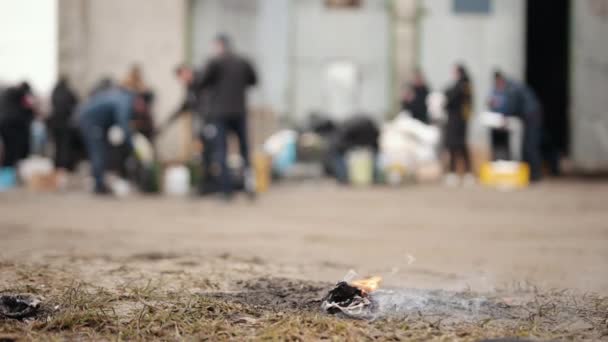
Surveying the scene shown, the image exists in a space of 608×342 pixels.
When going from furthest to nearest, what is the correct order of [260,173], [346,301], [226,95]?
[260,173], [226,95], [346,301]

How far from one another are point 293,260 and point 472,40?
1579 centimetres

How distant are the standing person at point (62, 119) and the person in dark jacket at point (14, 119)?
852 mm

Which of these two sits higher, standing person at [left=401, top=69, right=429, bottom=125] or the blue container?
standing person at [left=401, top=69, right=429, bottom=125]

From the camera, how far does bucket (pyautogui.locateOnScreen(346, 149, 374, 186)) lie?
51.8 feet

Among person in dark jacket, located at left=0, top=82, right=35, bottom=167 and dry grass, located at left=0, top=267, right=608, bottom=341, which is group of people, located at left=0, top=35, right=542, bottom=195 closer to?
person in dark jacket, located at left=0, top=82, right=35, bottom=167

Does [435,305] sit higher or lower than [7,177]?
higher

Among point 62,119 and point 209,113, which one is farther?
point 62,119

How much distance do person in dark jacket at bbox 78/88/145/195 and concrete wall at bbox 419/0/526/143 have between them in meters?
9.89

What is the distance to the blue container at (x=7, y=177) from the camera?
15012 millimetres

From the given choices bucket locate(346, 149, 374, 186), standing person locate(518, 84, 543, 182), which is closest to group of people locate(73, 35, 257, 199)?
bucket locate(346, 149, 374, 186)

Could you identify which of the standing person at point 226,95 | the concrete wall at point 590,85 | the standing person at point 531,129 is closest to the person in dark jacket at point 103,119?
the standing person at point 226,95

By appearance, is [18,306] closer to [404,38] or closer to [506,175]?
[506,175]

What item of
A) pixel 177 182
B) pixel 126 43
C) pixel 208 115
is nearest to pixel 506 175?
pixel 177 182

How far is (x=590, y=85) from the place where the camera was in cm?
1992
